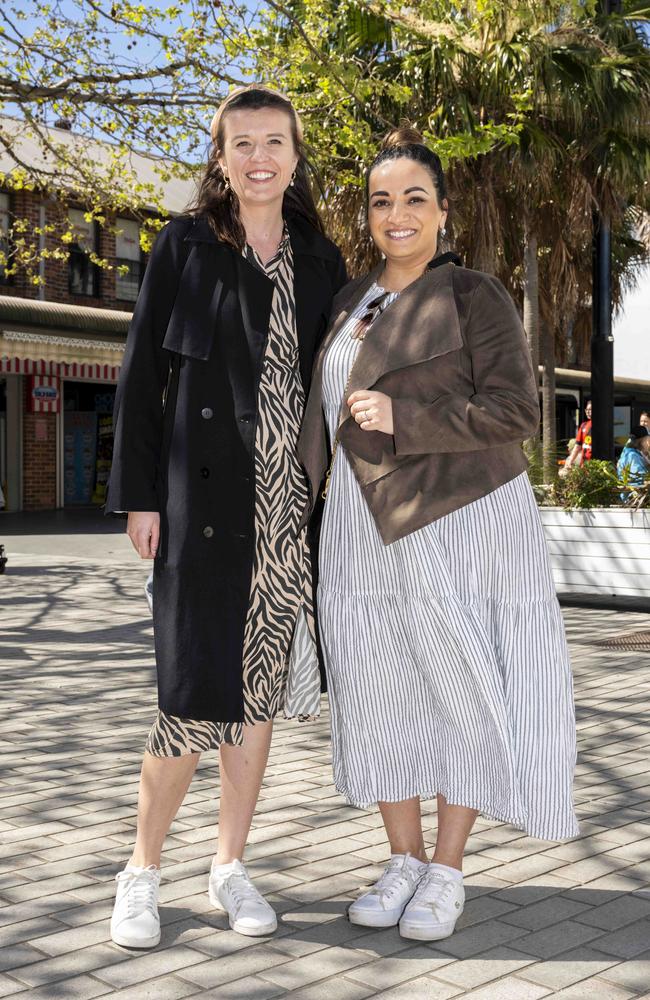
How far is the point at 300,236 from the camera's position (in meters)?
3.29

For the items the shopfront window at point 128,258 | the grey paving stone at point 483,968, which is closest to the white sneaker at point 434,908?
the grey paving stone at point 483,968

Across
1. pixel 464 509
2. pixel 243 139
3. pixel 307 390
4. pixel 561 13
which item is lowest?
pixel 464 509

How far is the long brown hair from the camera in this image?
3154 millimetres

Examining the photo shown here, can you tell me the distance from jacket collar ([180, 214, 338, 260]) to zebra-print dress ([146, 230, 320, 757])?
7 centimetres

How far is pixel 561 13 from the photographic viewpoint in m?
14.0

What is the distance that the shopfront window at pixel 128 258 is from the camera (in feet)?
85.7

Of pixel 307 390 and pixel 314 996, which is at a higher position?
pixel 307 390

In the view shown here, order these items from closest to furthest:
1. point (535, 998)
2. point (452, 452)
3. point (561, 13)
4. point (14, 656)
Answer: point (535, 998)
point (452, 452)
point (14, 656)
point (561, 13)

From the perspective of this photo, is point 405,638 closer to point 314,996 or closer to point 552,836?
point 552,836

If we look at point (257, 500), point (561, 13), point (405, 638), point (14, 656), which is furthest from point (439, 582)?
point (561, 13)

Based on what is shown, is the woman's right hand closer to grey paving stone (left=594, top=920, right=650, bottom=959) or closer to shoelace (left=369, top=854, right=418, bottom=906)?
shoelace (left=369, top=854, right=418, bottom=906)

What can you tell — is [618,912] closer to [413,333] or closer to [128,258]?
[413,333]

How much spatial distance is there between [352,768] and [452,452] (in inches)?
34.9

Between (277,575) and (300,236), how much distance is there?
3.08 ft
